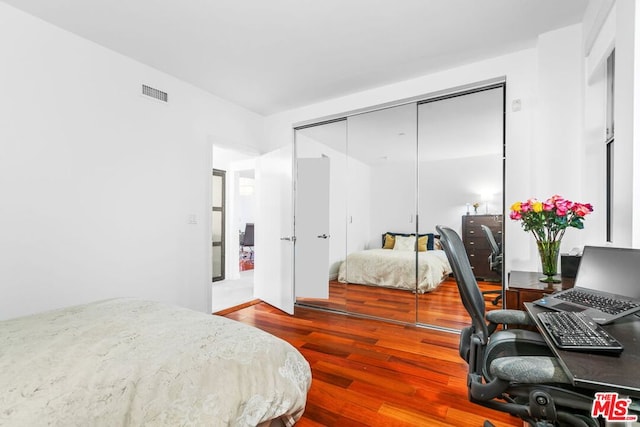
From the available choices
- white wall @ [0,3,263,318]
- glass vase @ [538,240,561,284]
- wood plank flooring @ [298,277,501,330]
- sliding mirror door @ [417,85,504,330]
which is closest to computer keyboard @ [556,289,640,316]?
glass vase @ [538,240,561,284]

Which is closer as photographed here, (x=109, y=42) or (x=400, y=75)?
(x=109, y=42)

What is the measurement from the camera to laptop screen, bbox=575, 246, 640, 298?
51.2 inches

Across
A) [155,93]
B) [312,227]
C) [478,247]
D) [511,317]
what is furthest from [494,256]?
[155,93]

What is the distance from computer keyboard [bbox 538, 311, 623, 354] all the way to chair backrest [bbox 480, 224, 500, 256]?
2.01 meters

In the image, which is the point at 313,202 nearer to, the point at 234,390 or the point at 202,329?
the point at 202,329

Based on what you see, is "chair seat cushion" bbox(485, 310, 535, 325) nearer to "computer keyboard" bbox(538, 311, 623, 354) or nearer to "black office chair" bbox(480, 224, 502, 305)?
"computer keyboard" bbox(538, 311, 623, 354)

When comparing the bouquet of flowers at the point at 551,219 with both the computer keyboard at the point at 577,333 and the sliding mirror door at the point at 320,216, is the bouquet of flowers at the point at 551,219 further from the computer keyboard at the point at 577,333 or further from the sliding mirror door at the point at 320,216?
the sliding mirror door at the point at 320,216

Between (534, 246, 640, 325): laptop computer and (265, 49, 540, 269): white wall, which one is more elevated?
(265, 49, 540, 269): white wall

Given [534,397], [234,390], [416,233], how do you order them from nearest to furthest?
[534,397] → [234,390] → [416,233]

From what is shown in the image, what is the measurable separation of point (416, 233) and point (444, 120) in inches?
52.2

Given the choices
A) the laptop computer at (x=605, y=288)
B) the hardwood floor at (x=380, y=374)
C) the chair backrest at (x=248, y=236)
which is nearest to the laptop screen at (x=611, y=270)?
the laptop computer at (x=605, y=288)

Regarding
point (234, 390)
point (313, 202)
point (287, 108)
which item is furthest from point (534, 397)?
point (287, 108)

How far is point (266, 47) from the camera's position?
8.83 feet

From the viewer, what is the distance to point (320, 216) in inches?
165
